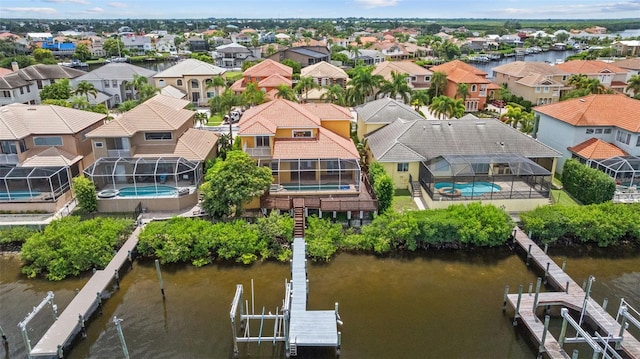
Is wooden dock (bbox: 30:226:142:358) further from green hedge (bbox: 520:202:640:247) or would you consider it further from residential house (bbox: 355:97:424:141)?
green hedge (bbox: 520:202:640:247)

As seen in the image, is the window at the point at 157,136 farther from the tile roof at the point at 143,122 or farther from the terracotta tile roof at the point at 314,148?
the terracotta tile roof at the point at 314,148

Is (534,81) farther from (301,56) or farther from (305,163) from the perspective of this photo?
(301,56)

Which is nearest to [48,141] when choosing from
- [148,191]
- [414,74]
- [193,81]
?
[148,191]

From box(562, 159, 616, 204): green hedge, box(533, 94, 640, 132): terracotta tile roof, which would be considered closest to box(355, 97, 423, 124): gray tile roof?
box(533, 94, 640, 132): terracotta tile roof

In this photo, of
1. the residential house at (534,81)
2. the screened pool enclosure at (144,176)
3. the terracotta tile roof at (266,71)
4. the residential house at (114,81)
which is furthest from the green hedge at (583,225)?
the residential house at (114,81)

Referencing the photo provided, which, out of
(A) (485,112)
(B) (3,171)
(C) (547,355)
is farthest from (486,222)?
(A) (485,112)

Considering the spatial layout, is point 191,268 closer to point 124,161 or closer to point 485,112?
point 124,161
